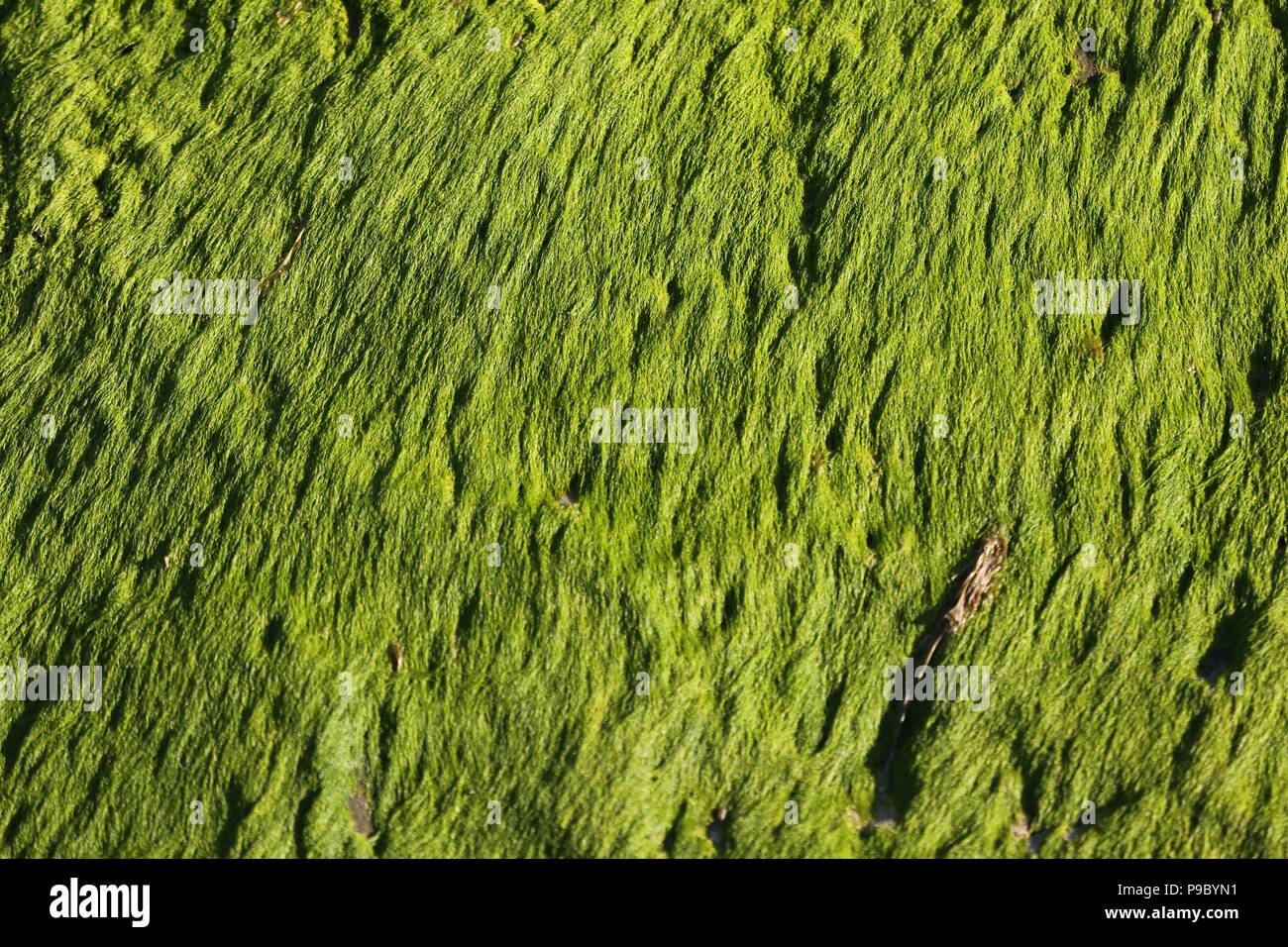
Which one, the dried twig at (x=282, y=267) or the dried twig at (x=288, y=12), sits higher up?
the dried twig at (x=288, y=12)

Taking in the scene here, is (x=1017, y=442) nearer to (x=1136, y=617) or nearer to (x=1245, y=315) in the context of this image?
(x=1136, y=617)

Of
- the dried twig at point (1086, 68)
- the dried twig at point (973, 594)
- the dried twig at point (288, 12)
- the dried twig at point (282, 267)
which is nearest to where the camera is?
the dried twig at point (973, 594)

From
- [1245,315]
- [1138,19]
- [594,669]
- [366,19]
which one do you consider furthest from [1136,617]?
[366,19]

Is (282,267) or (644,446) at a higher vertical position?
(282,267)

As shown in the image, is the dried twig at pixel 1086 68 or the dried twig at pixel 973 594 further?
the dried twig at pixel 1086 68

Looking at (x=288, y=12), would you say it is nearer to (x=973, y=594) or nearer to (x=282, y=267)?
(x=282, y=267)

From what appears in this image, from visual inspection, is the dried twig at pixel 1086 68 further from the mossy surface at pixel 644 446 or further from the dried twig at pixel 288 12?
the dried twig at pixel 288 12

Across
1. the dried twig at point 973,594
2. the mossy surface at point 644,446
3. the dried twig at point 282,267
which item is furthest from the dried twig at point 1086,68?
the dried twig at point 282,267

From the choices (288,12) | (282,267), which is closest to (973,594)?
(282,267)
